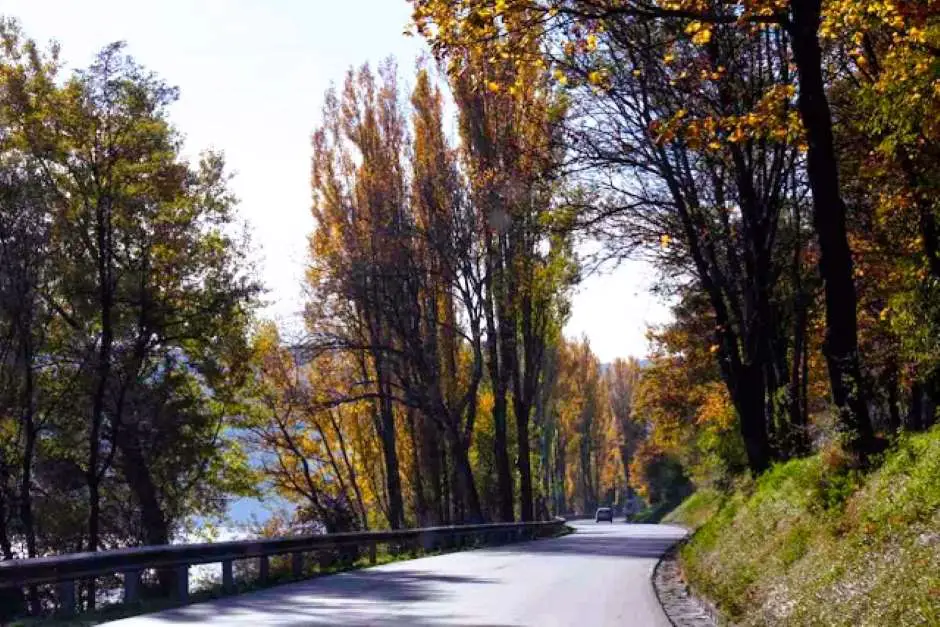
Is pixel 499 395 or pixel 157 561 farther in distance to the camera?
pixel 499 395

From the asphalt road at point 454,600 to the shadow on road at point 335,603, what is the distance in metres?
0.01

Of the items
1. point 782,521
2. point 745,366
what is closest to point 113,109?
point 745,366

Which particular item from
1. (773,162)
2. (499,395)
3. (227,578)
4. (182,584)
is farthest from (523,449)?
(182,584)

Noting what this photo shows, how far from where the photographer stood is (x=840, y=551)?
400 inches

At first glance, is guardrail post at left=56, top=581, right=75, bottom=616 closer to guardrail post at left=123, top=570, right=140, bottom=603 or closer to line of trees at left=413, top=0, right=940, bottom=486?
guardrail post at left=123, top=570, right=140, bottom=603

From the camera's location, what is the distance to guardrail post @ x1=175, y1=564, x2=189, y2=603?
16.3 meters

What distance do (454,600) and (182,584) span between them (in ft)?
13.5

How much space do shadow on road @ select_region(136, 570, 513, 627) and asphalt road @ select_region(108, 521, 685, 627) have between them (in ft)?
0.04

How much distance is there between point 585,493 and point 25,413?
322 feet

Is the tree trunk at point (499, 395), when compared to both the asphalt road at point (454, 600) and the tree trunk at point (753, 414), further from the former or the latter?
the asphalt road at point (454, 600)

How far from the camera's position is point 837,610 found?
8.56 metres

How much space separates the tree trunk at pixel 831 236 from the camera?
512 inches

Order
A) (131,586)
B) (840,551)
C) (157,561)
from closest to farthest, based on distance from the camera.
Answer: (840,551)
(131,586)
(157,561)

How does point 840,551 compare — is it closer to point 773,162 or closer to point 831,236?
point 831,236
